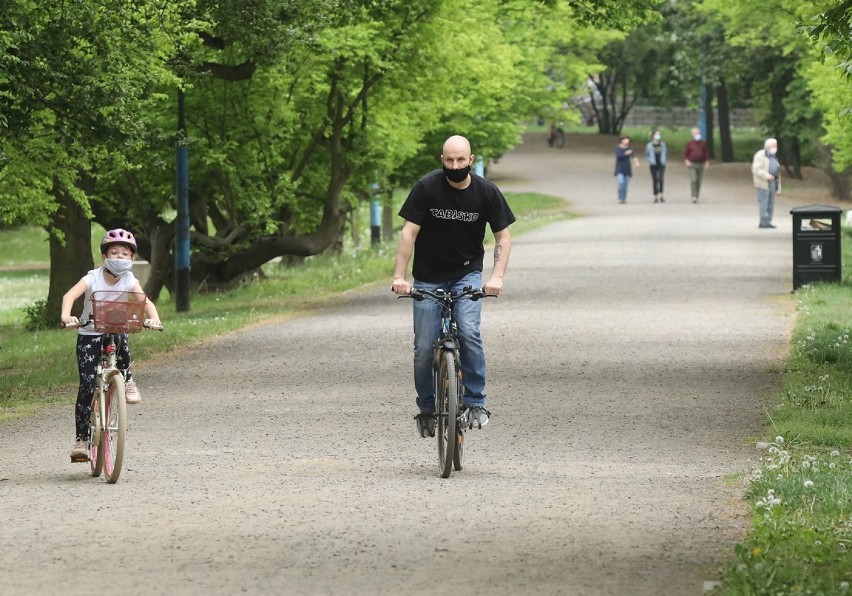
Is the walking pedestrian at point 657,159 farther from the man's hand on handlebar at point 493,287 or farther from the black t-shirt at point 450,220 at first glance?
the man's hand on handlebar at point 493,287

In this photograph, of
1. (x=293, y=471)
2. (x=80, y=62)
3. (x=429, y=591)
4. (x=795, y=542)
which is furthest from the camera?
(x=80, y=62)

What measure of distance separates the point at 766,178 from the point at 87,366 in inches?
1060

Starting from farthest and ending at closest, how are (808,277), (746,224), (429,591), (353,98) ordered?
(746,224), (353,98), (808,277), (429,591)

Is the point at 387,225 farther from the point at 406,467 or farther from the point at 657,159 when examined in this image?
the point at 406,467

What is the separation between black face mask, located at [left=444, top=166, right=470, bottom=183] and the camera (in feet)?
32.4

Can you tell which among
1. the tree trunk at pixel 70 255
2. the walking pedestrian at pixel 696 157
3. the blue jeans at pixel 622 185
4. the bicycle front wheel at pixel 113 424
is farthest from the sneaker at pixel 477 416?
the blue jeans at pixel 622 185

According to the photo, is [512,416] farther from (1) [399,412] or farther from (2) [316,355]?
(2) [316,355]

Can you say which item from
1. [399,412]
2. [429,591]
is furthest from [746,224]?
[429,591]

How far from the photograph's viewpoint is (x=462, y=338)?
1008cm

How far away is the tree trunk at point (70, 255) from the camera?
2636 centimetres

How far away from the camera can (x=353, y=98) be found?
27516 millimetres

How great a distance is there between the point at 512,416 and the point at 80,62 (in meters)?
5.12

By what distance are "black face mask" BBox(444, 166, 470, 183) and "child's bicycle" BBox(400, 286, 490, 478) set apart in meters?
0.58

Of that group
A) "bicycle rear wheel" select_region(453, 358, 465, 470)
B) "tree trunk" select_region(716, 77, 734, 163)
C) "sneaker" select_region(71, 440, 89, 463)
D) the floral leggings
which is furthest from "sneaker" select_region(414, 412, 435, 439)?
"tree trunk" select_region(716, 77, 734, 163)
